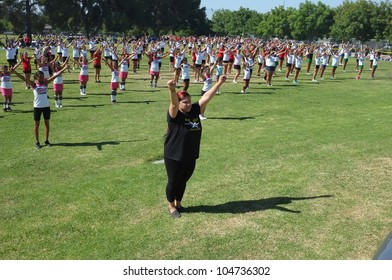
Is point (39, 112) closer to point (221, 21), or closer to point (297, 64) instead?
point (297, 64)

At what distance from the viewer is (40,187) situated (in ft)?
26.3

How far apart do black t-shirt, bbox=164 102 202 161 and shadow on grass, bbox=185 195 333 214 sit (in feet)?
3.86

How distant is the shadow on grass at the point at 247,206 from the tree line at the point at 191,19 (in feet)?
A: 176

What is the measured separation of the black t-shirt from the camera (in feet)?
19.7

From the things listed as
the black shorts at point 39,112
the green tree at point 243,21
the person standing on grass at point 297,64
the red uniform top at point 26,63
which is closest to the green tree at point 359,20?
the green tree at point 243,21

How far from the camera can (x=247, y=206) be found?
6992mm

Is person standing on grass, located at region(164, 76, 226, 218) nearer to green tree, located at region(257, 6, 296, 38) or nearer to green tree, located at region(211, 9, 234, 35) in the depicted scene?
green tree, located at region(257, 6, 296, 38)

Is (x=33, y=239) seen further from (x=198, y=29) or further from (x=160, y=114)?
(x=198, y=29)

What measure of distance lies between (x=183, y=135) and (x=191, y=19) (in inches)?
3234

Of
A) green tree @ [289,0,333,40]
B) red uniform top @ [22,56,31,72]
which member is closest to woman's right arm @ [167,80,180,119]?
red uniform top @ [22,56,31,72]

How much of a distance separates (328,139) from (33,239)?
8438mm

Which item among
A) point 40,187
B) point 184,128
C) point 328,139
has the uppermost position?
point 184,128

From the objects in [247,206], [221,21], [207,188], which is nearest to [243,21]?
[221,21]

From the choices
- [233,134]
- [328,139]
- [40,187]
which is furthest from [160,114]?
[40,187]
